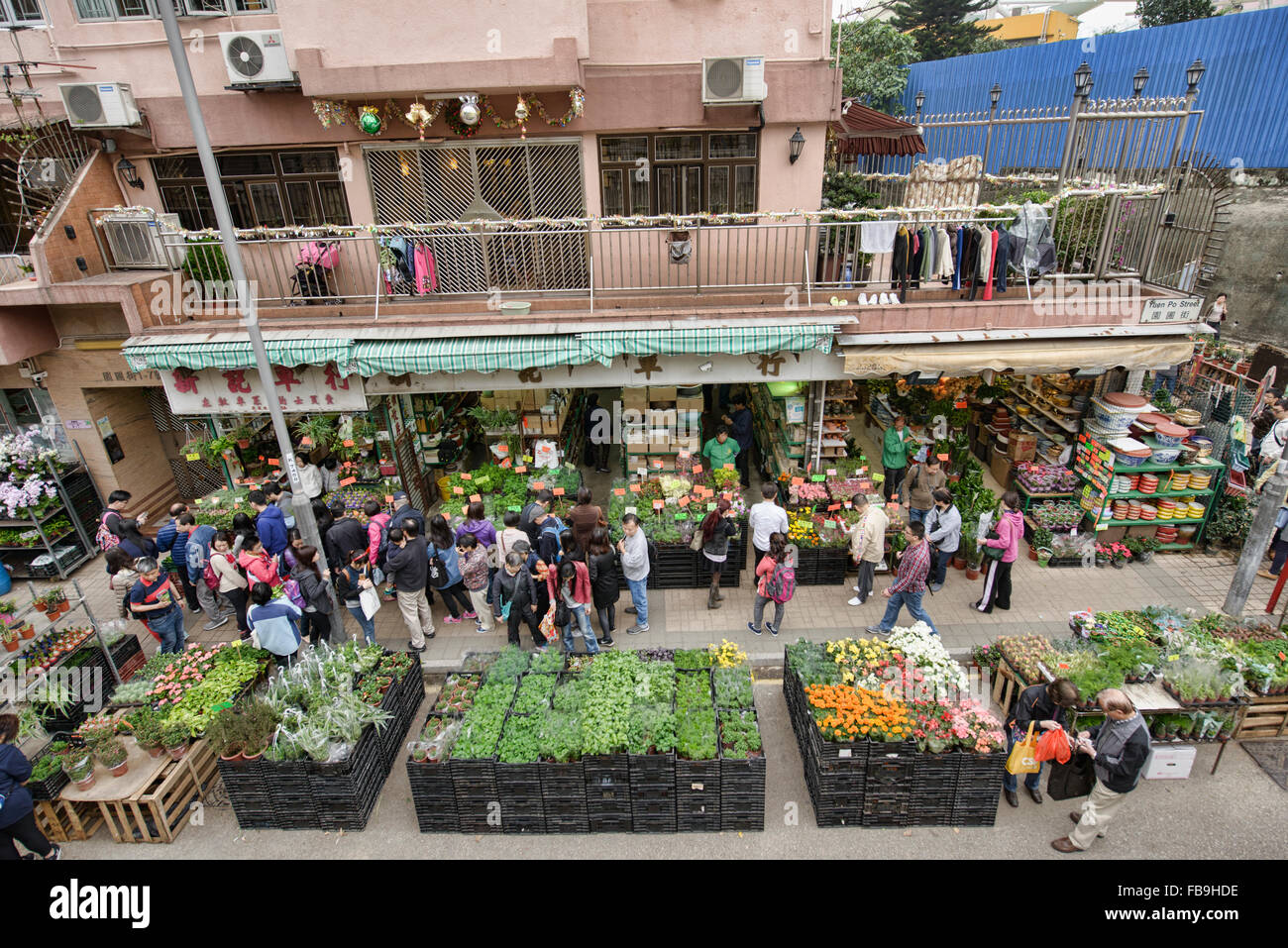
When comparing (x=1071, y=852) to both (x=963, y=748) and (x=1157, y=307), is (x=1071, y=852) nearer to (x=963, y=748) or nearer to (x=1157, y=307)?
(x=963, y=748)

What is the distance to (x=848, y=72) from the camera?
27172 mm

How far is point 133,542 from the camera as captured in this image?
9906mm

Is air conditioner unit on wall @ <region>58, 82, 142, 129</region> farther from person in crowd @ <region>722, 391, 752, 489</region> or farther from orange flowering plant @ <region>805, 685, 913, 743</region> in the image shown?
orange flowering plant @ <region>805, 685, 913, 743</region>

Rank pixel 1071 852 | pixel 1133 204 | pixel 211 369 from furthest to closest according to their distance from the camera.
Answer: pixel 1133 204
pixel 211 369
pixel 1071 852

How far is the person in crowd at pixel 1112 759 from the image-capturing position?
19.4ft

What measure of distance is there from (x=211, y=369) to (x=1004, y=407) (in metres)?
14.6

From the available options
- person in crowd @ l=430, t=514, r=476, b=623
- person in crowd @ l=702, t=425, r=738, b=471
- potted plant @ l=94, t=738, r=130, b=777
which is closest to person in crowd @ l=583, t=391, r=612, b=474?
person in crowd @ l=702, t=425, r=738, b=471

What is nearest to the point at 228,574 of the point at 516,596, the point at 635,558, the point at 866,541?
the point at 516,596

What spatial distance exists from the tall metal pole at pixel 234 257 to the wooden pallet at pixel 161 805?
2.22 metres

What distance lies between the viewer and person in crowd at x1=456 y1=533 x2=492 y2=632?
30.7 ft

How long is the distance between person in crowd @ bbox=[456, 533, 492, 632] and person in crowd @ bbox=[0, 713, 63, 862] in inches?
187

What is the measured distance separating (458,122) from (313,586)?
26.3 ft

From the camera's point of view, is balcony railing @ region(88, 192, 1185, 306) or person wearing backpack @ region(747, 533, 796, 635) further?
balcony railing @ region(88, 192, 1185, 306)

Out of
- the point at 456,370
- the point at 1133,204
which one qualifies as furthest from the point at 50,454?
the point at 1133,204
